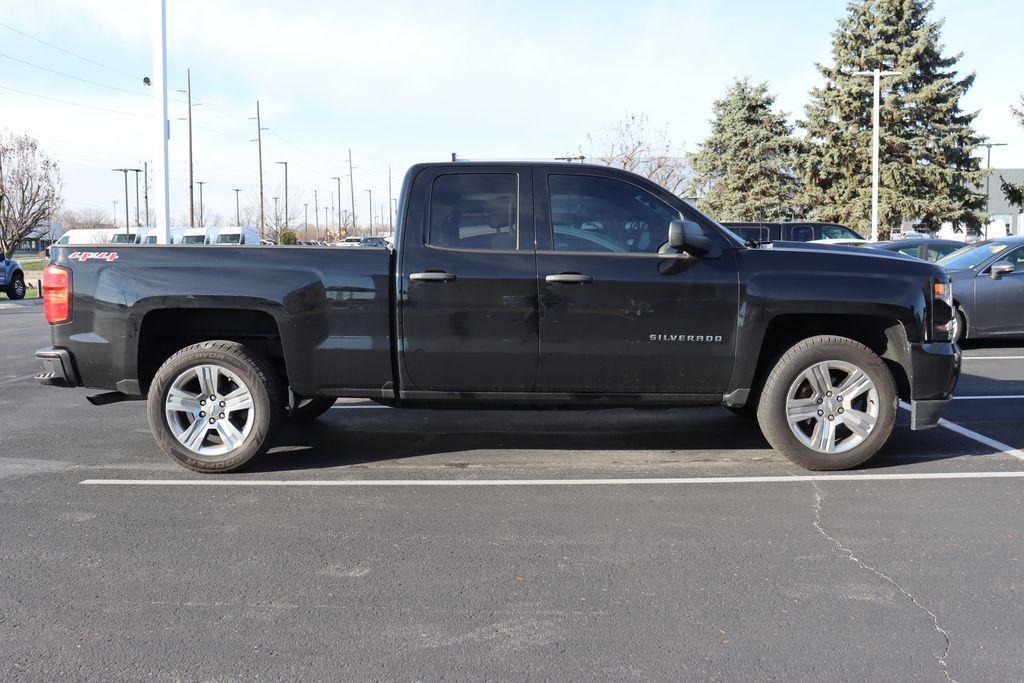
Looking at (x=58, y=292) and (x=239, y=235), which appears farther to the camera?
(x=239, y=235)

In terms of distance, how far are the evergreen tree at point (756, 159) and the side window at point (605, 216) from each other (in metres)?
38.6

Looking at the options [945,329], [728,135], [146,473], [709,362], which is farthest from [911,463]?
[728,135]

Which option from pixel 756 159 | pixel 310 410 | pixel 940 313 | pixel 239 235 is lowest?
pixel 310 410

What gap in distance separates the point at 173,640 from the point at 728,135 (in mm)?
43098

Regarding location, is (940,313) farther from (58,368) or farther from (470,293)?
(58,368)

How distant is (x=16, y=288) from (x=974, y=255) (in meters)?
27.0

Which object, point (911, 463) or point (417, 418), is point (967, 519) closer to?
point (911, 463)

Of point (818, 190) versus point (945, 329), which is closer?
A: point (945, 329)

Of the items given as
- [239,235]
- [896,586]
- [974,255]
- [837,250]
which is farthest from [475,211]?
[239,235]

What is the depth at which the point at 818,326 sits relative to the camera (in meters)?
5.88

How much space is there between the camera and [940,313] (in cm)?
565

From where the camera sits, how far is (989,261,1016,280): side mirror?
36.7ft

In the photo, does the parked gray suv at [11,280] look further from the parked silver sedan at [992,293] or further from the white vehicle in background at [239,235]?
the parked silver sedan at [992,293]

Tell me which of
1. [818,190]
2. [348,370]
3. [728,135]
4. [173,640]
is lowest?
[173,640]
